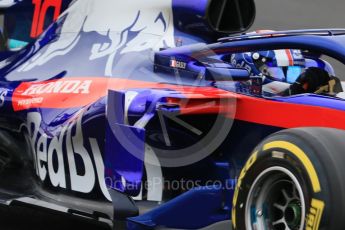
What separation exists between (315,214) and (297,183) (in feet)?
0.54

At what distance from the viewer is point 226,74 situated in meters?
3.65

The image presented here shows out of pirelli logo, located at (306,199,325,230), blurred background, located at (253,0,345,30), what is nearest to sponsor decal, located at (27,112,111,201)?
pirelli logo, located at (306,199,325,230)

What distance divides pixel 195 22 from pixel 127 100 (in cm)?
113

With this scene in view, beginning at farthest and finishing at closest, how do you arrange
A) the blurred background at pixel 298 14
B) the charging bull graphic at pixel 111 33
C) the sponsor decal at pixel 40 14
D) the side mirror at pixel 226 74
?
the blurred background at pixel 298 14 < the sponsor decal at pixel 40 14 < the charging bull graphic at pixel 111 33 < the side mirror at pixel 226 74

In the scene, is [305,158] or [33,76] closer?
[305,158]

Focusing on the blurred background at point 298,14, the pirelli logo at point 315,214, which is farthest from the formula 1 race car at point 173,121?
the blurred background at point 298,14

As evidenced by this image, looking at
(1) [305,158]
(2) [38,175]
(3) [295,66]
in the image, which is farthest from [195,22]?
(1) [305,158]

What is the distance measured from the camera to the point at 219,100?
10.6 ft

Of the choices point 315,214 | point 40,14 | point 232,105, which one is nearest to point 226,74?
point 232,105

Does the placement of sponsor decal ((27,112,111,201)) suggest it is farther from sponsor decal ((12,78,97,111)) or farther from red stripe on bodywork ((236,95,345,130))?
red stripe on bodywork ((236,95,345,130))

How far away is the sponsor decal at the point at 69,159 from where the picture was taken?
369 centimetres

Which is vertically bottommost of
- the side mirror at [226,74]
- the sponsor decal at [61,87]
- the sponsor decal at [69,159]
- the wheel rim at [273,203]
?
the sponsor decal at [69,159]

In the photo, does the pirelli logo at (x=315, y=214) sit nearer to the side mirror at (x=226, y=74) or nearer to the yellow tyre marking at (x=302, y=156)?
the yellow tyre marking at (x=302, y=156)

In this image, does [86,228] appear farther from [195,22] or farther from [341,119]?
[341,119]
